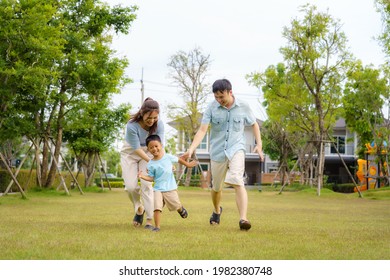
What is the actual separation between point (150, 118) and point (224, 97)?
1014 millimetres

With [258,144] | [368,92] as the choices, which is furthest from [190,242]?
[368,92]

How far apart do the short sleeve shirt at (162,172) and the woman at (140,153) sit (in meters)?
0.18

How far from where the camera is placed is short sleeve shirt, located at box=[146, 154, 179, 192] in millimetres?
8469

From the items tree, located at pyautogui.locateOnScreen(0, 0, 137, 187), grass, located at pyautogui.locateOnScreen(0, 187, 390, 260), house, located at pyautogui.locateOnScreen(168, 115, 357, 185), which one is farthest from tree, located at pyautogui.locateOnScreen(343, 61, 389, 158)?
grass, located at pyautogui.locateOnScreen(0, 187, 390, 260)

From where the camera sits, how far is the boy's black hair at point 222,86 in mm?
8445

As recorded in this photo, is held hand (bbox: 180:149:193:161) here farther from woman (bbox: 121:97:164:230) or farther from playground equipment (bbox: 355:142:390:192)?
playground equipment (bbox: 355:142:390:192)

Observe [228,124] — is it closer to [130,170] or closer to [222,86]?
[222,86]

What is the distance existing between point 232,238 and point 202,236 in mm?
387

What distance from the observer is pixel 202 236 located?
762 centimetres

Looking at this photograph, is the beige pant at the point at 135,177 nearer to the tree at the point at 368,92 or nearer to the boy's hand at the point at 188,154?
the boy's hand at the point at 188,154

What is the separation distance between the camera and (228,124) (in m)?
8.72

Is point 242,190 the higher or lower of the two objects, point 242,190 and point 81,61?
the lower
